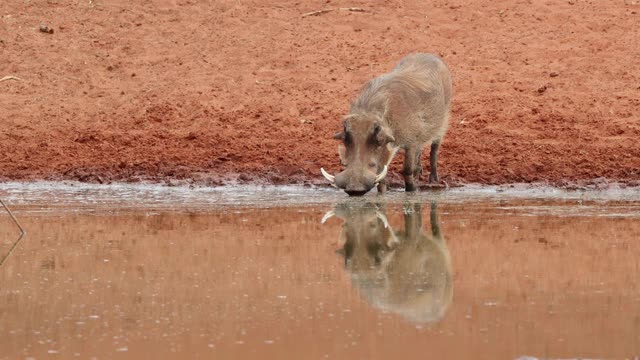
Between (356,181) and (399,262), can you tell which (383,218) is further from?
(399,262)

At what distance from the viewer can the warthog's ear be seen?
35.6 feet

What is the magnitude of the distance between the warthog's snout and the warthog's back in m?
0.66

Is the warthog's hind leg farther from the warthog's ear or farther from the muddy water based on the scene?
the muddy water

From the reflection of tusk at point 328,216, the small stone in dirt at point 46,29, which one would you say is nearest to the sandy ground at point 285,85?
the small stone in dirt at point 46,29

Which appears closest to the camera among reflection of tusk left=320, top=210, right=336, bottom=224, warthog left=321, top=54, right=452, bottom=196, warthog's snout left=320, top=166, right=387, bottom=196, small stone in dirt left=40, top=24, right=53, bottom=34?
reflection of tusk left=320, top=210, right=336, bottom=224

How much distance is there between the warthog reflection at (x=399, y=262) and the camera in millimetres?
6371

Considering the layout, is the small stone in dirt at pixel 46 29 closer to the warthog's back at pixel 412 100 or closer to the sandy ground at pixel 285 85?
the sandy ground at pixel 285 85

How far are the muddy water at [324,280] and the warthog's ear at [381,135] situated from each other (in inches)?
22.0

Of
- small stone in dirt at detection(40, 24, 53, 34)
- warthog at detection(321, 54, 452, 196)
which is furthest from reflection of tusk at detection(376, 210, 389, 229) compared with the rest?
small stone in dirt at detection(40, 24, 53, 34)

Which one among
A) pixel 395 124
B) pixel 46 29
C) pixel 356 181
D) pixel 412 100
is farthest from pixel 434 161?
pixel 46 29

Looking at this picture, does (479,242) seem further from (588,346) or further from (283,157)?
(283,157)

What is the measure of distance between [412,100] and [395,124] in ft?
1.25

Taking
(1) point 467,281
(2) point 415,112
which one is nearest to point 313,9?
(2) point 415,112

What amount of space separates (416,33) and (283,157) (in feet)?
12.3
